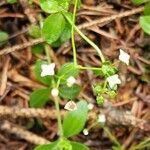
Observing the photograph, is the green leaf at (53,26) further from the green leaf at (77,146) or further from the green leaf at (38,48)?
the green leaf at (77,146)

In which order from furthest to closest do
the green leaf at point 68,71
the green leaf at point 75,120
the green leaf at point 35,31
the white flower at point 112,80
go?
the green leaf at point 35,31 < the green leaf at point 75,120 < the green leaf at point 68,71 < the white flower at point 112,80

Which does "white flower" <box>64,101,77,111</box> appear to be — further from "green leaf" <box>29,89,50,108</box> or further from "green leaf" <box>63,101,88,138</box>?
"green leaf" <box>29,89,50,108</box>

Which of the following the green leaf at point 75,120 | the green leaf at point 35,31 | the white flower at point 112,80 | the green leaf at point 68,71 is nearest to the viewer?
the white flower at point 112,80

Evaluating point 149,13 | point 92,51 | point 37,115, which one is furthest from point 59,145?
point 149,13

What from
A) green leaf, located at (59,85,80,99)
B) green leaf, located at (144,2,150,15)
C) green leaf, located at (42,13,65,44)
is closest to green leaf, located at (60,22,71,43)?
green leaf, located at (42,13,65,44)

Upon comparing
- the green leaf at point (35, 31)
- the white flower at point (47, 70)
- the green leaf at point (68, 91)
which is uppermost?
the green leaf at point (35, 31)

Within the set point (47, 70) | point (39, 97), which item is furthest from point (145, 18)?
point (39, 97)

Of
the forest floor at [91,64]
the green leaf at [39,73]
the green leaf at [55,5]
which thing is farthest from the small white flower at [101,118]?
the green leaf at [55,5]

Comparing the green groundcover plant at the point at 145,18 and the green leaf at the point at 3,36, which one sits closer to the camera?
the green groundcover plant at the point at 145,18
